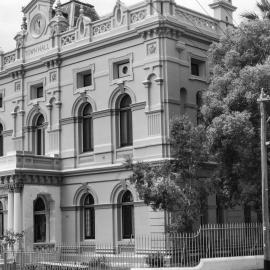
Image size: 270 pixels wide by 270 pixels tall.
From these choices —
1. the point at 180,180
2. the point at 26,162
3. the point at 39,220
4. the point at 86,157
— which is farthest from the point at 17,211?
the point at 180,180

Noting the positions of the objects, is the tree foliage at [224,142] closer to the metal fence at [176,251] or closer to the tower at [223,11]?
the metal fence at [176,251]

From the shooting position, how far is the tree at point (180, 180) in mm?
25672

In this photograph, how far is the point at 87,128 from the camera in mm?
35312

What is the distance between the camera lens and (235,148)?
26.1 metres

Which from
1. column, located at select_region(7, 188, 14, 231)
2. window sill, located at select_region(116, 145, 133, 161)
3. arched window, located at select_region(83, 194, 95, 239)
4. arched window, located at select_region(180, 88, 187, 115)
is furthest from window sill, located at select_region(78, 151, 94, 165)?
arched window, located at select_region(180, 88, 187, 115)

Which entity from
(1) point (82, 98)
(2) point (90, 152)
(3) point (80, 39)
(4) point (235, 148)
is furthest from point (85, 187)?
(4) point (235, 148)

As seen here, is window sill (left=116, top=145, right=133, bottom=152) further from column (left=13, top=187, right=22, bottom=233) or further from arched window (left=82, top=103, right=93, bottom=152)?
column (left=13, top=187, right=22, bottom=233)

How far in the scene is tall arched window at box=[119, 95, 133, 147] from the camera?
108ft

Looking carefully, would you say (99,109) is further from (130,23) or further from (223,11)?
(223,11)

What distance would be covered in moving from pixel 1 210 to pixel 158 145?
A: 11477 millimetres

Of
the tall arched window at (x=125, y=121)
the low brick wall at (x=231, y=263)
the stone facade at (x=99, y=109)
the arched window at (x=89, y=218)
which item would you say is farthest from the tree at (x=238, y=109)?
the arched window at (x=89, y=218)

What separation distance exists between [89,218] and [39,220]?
10.3ft

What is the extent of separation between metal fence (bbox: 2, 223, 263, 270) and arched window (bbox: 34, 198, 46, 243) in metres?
4.70

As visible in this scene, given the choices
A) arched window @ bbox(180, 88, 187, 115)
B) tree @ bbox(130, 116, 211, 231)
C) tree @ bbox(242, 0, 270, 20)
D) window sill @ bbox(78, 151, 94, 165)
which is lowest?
tree @ bbox(130, 116, 211, 231)
